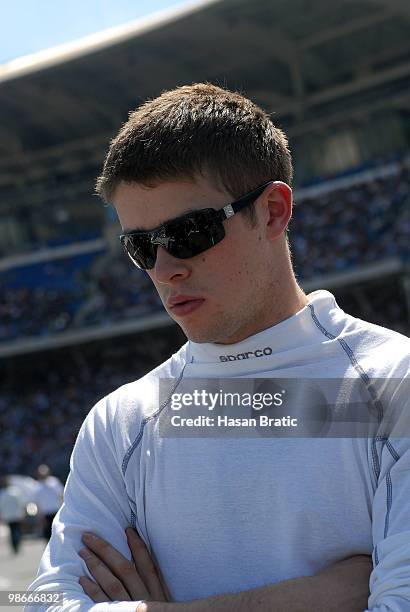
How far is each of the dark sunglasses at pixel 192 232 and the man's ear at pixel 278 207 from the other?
0.09 feet

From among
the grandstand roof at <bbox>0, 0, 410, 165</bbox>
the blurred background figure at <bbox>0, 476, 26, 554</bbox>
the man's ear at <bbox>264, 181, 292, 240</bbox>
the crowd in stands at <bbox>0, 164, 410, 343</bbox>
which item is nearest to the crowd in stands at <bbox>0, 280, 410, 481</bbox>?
the crowd in stands at <bbox>0, 164, 410, 343</bbox>

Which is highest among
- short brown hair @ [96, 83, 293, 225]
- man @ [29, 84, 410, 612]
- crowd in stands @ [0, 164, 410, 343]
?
short brown hair @ [96, 83, 293, 225]

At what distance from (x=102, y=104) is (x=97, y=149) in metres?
2.56

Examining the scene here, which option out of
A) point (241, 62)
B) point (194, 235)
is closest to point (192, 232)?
point (194, 235)

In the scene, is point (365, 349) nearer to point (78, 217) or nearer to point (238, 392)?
point (238, 392)

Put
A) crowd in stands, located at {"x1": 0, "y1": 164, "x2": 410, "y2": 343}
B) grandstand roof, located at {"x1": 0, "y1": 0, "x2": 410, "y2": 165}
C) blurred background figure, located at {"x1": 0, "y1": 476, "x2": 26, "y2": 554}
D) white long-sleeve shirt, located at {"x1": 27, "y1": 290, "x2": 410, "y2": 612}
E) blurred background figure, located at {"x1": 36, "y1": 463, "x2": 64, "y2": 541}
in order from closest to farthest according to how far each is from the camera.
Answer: white long-sleeve shirt, located at {"x1": 27, "y1": 290, "x2": 410, "y2": 612}, blurred background figure, located at {"x1": 36, "y1": 463, "x2": 64, "y2": 541}, blurred background figure, located at {"x1": 0, "y1": 476, "x2": 26, "y2": 554}, crowd in stands, located at {"x1": 0, "y1": 164, "x2": 410, "y2": 343}, grandstand roof, located at {"x1": 0, "y1": 0, "x2": 410, "y2": 165}

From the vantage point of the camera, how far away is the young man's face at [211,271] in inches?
86.4

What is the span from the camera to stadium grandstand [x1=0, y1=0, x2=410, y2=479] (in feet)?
89.9

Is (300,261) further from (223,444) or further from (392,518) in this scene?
(392,518)

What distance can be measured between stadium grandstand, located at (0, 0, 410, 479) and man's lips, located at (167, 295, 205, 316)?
77.5ft

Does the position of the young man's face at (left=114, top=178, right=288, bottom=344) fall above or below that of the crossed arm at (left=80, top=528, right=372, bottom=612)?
→ above

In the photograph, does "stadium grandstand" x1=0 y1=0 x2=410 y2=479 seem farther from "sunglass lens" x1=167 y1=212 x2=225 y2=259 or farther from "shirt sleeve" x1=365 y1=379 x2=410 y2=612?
"shirt sleeve" x1=365 y1=379 x2=410 y2=612

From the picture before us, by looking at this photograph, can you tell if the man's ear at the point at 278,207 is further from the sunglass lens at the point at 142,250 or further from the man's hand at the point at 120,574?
the man's hand at the point at 120,574

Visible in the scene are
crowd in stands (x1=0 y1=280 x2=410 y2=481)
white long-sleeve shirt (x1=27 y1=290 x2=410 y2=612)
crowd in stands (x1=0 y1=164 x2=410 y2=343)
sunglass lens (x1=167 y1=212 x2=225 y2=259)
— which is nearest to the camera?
white long-sleeve shirt (x1=27 y1=290 x2=410 y2=612)
